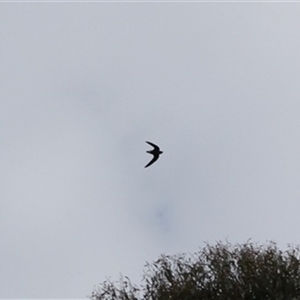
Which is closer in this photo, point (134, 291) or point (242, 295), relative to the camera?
point (242, 295)

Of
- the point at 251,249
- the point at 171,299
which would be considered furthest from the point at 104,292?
the point at 251,249

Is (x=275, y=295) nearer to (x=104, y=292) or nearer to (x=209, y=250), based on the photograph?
(x=209, y=250)

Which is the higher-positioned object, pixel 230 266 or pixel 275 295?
pixel 230 266

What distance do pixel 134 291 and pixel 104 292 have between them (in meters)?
1.27

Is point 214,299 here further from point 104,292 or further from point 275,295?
point 104,292

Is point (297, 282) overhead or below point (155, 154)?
below

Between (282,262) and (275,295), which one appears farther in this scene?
(282,262)

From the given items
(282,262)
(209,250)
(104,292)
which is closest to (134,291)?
(104,292)

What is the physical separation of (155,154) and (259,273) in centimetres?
569

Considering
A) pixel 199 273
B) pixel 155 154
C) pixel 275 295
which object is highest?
pixel 155 154

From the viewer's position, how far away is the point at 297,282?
2966 centimetres

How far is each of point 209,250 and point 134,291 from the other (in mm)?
3245

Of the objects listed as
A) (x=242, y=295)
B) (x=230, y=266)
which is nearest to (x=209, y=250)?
(x=230, y=266)

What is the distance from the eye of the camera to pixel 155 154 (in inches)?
1152
